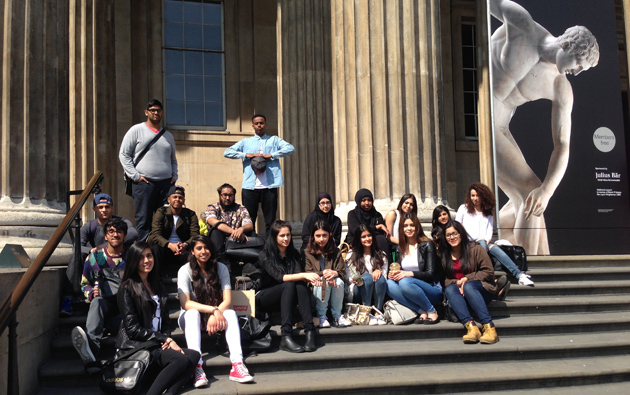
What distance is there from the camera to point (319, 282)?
21.3 ft

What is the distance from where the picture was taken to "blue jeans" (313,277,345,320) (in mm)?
6566

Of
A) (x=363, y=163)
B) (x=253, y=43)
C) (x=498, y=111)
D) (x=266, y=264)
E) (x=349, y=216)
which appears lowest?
(x=266, y=264)

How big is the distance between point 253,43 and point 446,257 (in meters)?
7.18

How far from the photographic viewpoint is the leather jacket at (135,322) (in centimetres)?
540

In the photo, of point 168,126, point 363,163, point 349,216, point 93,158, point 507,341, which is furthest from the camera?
point 168,126

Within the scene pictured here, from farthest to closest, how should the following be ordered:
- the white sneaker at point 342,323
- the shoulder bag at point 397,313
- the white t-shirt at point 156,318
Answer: the shoulder bag at point 397,313 → the white sneaker at point 342,323 → the white t-shirt at point 156,318

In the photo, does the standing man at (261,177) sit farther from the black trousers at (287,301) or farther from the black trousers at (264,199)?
the black trousers at (287,301)

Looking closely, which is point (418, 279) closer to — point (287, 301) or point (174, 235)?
point (287, 301)

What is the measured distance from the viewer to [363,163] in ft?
28.0

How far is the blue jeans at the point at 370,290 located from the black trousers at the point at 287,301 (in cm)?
71

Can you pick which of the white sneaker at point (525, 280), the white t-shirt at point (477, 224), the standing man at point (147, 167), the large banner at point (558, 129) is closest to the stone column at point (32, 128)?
the standing man at point (147, 167)

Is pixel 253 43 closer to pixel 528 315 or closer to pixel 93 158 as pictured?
pixel 93 158

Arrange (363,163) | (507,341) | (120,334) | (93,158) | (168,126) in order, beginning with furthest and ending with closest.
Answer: (168,126), (93,158), (363,163), (507,341), (120,334)

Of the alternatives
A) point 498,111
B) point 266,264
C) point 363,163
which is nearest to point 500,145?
point 498,111
